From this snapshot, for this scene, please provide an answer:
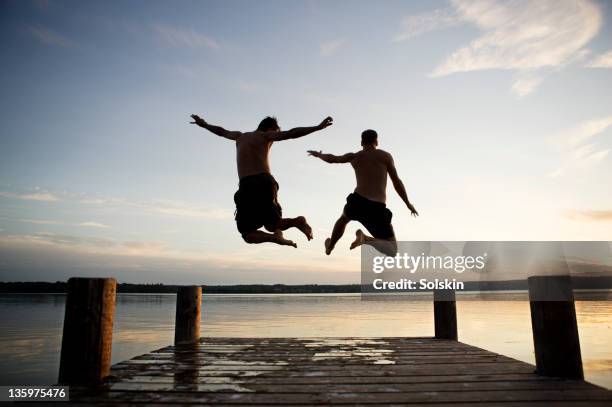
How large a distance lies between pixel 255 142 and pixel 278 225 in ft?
4.68

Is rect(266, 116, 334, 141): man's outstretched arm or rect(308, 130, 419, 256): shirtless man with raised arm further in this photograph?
rect(308, 130, 419, 256): shirtless man with raised arm

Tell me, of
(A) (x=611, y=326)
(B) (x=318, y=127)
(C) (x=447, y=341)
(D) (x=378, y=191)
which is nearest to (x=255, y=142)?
(B) (x=318, y=127)

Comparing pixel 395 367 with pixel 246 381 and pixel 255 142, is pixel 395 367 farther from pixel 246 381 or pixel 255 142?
pixel 255 142

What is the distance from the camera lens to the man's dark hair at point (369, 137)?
23.3 feet

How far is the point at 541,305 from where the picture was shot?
4992 mm

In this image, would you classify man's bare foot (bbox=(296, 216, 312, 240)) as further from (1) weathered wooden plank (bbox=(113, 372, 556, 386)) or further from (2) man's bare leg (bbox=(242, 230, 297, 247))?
(1) weathered wooden plank (bbox=(113, 372, 556, 386))

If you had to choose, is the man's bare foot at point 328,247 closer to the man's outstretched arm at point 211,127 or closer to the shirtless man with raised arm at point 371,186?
the shirtless man with raised arm at point 371,186

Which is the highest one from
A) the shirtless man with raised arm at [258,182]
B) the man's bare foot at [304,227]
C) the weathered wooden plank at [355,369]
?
the shirtless man with raised arm at [258,182]

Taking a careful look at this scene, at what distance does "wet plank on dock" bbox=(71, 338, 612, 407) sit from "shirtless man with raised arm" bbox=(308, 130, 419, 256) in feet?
6.81

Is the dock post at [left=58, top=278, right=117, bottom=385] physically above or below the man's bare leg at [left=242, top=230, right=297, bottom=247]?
below

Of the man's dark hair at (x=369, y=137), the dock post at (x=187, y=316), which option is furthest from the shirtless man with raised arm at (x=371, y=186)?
the dock post at (x=187, y=316)

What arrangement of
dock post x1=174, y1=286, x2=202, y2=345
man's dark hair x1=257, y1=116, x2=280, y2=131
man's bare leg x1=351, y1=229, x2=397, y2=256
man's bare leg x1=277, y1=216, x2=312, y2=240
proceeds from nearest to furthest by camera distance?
1. man's dark hair x1=257, y1=116, x2=280, y2=131
2. man's bare leg x1=277, y1=216, x2=312, y2=240
3. man's bare leg x1=351, y1=229, x2=397, y2=256
4. dock post x1=174, y1=286, x2=202, y2=345

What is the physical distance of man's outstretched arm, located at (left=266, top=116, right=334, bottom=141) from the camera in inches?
240

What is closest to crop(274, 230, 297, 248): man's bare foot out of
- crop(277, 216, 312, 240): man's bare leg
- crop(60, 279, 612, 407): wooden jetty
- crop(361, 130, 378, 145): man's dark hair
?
crop(277, 216, 312, 240): man's bare leg
